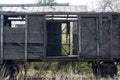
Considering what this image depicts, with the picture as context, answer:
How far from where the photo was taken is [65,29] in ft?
58.8

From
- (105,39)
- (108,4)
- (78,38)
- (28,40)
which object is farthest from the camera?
(108,4)

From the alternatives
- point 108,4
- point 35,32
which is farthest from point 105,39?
point 108,4

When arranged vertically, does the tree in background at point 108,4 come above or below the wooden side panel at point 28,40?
above

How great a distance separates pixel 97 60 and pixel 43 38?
9.55 feet

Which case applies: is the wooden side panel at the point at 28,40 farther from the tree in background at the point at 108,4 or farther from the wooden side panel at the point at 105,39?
the tree in background at the point at 108,4

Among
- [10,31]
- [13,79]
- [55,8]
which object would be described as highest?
[55,8]

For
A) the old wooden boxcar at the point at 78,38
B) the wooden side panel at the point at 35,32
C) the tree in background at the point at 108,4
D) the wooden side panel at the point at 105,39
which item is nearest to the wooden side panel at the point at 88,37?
the old wooden boxcar at the point at 78,38

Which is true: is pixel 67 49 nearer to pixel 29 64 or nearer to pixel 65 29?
pixel 65 29

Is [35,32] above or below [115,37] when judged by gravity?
above

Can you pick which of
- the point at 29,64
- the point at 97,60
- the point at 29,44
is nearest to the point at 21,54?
the point at 29,44

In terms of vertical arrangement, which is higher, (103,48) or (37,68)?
(103,48)

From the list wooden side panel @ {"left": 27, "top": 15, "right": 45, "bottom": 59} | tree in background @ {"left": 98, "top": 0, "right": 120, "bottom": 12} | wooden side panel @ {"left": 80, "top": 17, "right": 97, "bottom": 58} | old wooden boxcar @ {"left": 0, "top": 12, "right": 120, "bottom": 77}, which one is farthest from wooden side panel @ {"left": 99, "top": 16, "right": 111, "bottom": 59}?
tree in background @ {"left": 98, "top": 0, "right": 120, "bottom": 12}

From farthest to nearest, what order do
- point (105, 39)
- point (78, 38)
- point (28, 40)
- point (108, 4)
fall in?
point (108, 4)
point (105, 39)
point (78, 38)
point (28, 40)

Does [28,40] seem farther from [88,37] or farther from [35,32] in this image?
[88,37]
